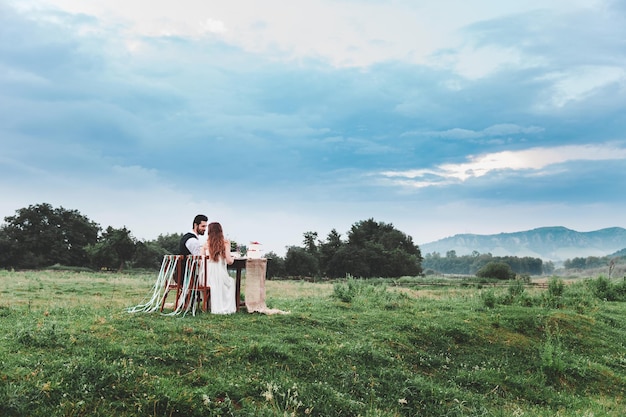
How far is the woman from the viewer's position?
12305 millimetres

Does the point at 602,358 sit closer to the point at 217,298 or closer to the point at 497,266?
the point at 217,298

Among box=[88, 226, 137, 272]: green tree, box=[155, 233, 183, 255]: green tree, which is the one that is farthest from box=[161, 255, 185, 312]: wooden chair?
box=[155, 233, 183, 255]: green tree

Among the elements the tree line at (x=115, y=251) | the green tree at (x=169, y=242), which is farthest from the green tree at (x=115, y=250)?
the green tree at (x=169, y=242)

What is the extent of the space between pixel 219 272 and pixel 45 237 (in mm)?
A: 65161

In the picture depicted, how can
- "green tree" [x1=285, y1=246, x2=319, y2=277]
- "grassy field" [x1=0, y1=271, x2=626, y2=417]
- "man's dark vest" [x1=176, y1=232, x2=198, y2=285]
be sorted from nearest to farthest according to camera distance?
1. "grassy field" [x1=0, y1=271, x2=626, y2=417]
2. "man's dark vest" [x1=176, y1=232, x2=198, y2=285]
3. "green tree" [x1=285, y1=246, x2=319, y2=277]

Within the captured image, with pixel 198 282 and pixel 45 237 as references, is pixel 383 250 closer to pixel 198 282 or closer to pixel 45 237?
pixel 45 237

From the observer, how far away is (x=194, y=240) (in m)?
12.9

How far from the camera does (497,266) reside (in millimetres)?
58031

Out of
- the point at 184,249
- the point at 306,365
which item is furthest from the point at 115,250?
the point at 306,365

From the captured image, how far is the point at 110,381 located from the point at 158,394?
0.76m

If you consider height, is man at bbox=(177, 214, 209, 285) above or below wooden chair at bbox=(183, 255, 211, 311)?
above

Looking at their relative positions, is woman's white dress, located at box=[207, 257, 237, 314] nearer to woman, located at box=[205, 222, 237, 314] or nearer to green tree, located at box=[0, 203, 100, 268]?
woman, located at box=[205, 222, 237, 314]

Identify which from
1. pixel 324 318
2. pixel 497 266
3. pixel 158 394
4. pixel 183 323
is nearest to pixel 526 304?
pixel 324 318

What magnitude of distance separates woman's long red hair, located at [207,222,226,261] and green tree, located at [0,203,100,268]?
205ft
